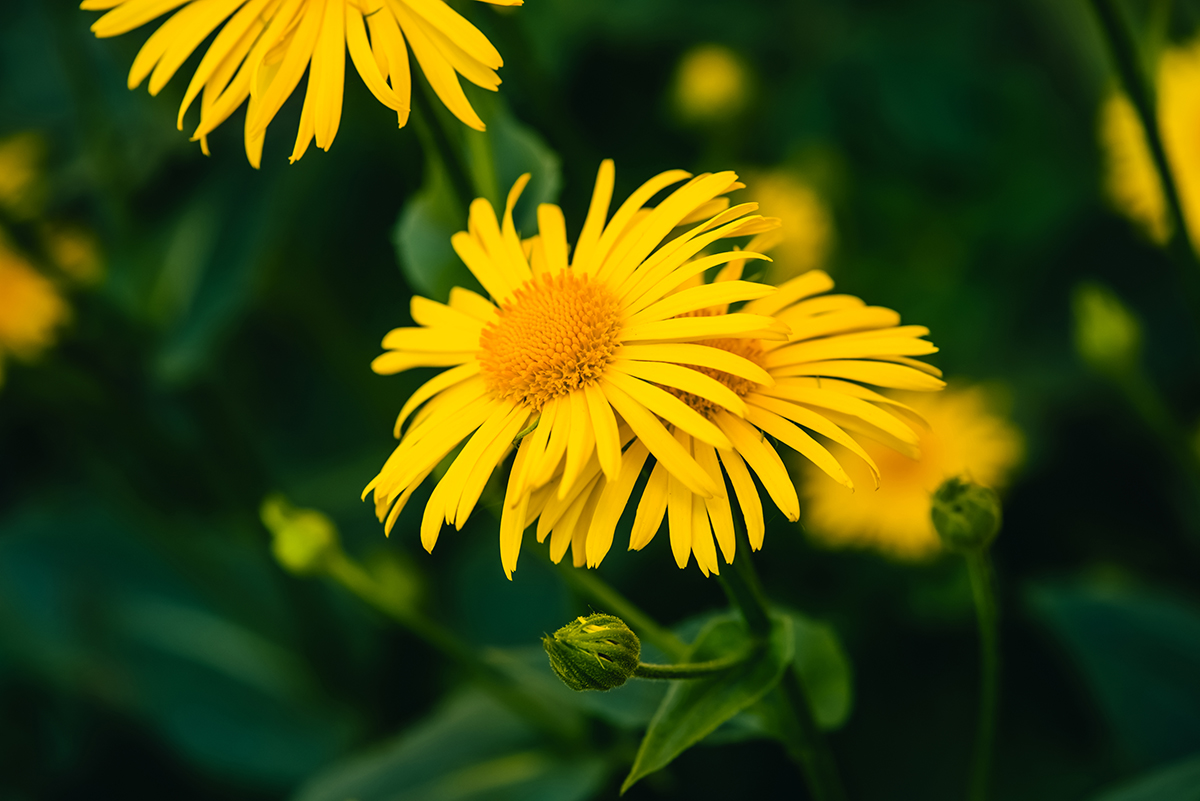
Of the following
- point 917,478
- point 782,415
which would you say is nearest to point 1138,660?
point 917,478

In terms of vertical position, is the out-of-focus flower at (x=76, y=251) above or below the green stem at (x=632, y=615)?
above

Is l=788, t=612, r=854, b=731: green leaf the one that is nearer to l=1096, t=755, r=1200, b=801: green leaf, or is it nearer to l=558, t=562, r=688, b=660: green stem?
l=558, t=562, r=688, b=660: green stem

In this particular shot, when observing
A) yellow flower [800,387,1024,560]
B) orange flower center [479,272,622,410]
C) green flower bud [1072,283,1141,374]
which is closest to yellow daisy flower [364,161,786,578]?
orange flower center [479,272,622,410]

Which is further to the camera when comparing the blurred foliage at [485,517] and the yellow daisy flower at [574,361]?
the blurred foliage at [485,517]

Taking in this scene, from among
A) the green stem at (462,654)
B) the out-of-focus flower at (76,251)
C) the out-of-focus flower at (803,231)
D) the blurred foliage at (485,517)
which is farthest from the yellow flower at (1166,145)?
the out-of-focus flower at (76,251)

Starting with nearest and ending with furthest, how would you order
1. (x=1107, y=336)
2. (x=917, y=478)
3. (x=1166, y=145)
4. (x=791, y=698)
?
(x=791, y=698), (x=1107, y=336), (x=1166, y=145), (x=917, y=478)

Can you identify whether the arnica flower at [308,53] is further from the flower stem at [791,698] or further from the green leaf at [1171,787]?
the green leaf at [1171,787]

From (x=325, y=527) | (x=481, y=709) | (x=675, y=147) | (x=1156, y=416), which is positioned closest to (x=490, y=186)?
(x=325, y=527)

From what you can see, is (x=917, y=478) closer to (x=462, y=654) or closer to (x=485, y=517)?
(x=485, y=517)
